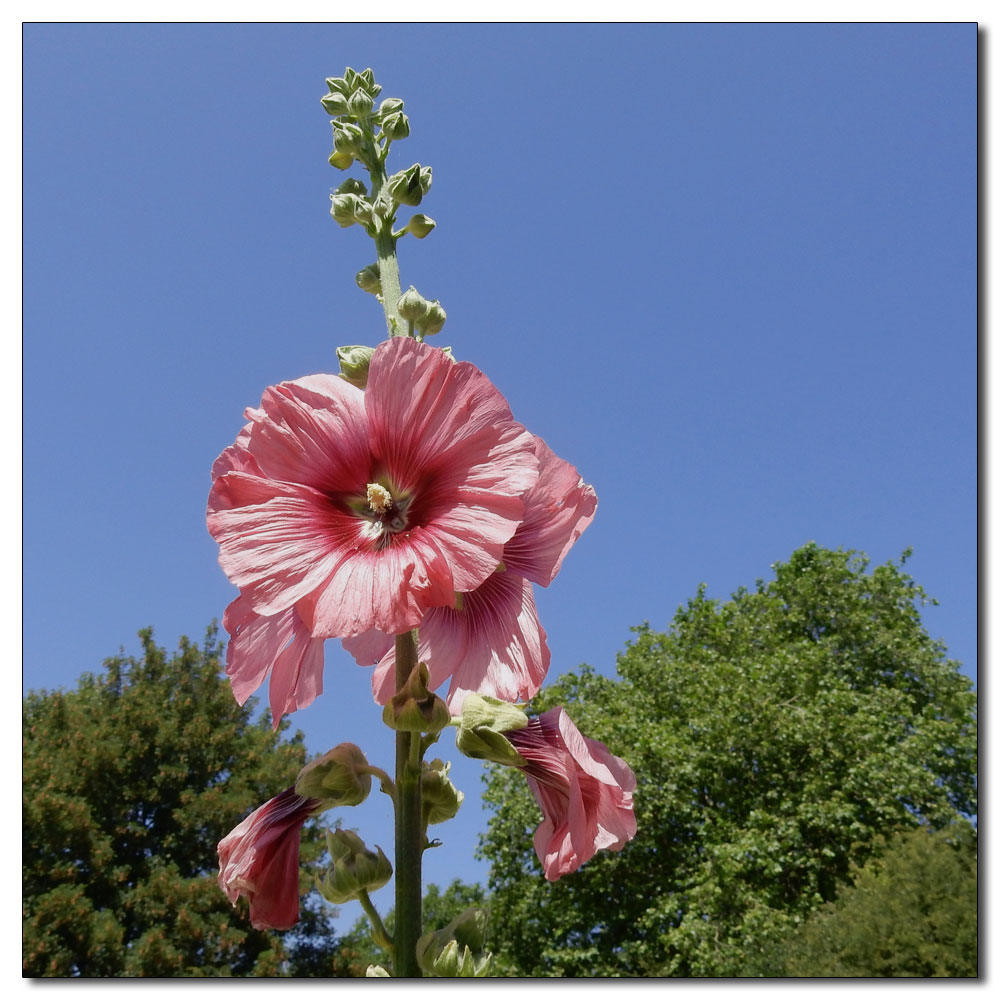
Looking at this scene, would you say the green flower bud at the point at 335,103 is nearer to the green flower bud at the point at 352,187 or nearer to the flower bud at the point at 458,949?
the green flower bud at the point at 352,187

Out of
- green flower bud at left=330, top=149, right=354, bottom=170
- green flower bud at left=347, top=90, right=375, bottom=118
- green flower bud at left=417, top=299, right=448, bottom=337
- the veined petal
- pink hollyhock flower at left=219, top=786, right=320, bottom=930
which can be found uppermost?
green flower bud at left=347, top=90, right=375, bottom=118

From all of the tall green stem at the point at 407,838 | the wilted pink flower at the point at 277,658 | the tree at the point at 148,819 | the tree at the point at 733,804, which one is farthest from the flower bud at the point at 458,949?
the tree at the point at 733,804

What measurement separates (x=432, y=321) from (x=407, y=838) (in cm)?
69

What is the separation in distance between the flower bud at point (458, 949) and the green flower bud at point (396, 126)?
4.00ft

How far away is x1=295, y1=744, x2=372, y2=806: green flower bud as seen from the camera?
973 millimetres

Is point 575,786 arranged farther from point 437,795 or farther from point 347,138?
point 347,138

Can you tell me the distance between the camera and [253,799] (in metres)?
11.0

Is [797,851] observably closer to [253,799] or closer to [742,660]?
[742,660]

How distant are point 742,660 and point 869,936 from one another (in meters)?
4.60

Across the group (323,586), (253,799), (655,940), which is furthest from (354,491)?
(655,940)

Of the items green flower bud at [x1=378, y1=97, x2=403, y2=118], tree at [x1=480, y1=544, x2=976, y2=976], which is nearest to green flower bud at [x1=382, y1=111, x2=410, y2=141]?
green flower bud at [x1=378, y1=97, x2=403, y2=118]

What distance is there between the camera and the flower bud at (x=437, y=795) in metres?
1.03

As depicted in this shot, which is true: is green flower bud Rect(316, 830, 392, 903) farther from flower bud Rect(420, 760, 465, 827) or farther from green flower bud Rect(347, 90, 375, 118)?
green flower bud Rect(347, 90, 375, 118)

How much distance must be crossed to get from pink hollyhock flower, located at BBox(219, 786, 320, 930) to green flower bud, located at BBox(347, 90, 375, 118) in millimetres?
1121
